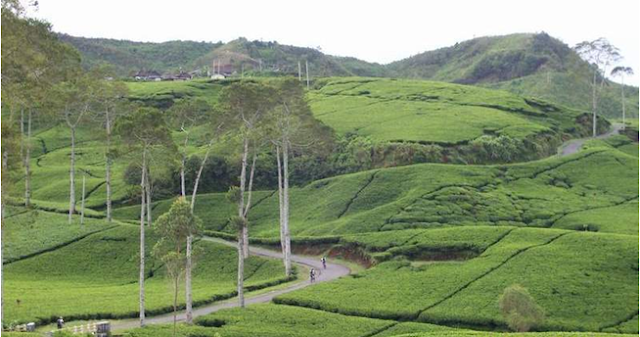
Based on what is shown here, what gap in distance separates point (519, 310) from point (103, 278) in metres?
33.5

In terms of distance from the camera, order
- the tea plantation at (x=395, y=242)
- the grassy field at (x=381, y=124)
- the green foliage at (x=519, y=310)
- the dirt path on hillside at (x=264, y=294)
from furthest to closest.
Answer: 1. the grassy field at (x=381, y=124)
2. the tea plantation at (x=395, y=242)
3. the dirt path on hillside at (x=264, y=294)
4. the green foliage at (x=519, y=310)

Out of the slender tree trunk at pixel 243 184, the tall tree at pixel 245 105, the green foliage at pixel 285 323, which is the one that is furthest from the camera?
the tall tree at pixel 245 105

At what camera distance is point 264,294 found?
165 ft

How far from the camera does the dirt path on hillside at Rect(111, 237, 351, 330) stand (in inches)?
1670

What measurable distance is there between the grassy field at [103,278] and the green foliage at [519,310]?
18.9 m

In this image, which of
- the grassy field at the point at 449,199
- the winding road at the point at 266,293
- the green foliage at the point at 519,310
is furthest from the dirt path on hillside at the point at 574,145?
the green foliage at the point at 519,310

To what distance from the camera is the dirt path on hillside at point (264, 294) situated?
42.4 m

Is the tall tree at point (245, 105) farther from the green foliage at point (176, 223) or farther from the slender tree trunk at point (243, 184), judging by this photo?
the green foliage at point (176, 223)

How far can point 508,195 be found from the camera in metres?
75.9

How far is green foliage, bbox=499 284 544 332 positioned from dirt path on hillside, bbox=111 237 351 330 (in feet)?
51.3

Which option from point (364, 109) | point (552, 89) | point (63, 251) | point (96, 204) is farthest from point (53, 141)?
point (552, 89)

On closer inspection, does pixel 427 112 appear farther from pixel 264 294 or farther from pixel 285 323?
pixel 285 323

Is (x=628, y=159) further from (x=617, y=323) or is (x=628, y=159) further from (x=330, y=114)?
(x=617, y=323)

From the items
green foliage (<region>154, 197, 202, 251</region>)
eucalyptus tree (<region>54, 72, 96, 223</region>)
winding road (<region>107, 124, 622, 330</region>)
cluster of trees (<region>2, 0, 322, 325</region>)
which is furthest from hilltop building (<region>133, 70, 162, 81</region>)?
green foliage (<region>154, 197, 202, 251</region>)
